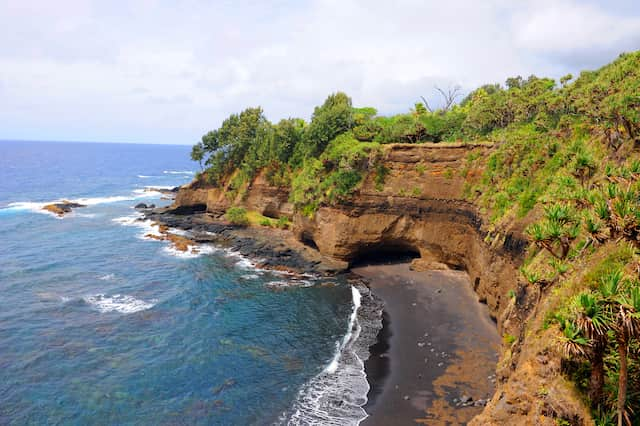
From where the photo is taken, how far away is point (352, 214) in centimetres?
4219

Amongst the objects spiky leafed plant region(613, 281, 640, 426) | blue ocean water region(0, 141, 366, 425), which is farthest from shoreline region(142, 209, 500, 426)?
spiky leafed plant region(613, 281, 640, 426)

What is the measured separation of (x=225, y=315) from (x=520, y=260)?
2181 cm

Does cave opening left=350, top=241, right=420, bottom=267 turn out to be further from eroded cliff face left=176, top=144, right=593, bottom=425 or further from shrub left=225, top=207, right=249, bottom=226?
shrub left=225, top=207, right=249, bottom=226

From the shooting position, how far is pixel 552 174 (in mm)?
26688

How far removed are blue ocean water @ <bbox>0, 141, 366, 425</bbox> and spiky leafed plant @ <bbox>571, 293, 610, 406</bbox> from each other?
46.1 ft

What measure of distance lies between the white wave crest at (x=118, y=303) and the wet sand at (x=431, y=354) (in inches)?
766

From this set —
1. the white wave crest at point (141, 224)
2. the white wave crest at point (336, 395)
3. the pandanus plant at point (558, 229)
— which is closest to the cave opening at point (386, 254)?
the white wave crest at point (336, 395)

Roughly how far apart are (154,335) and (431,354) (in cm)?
1893

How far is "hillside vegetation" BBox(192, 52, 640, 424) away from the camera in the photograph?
11570 millimetres

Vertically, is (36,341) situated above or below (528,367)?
below

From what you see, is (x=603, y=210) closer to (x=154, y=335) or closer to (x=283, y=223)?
(x=154, y=335)

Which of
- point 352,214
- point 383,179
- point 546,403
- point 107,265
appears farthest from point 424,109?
point 546,403

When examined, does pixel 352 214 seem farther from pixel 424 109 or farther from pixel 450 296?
pixel 424 109

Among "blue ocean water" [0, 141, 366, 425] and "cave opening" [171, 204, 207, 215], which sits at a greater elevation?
"cave opening" [171, 204, 207, 215]
